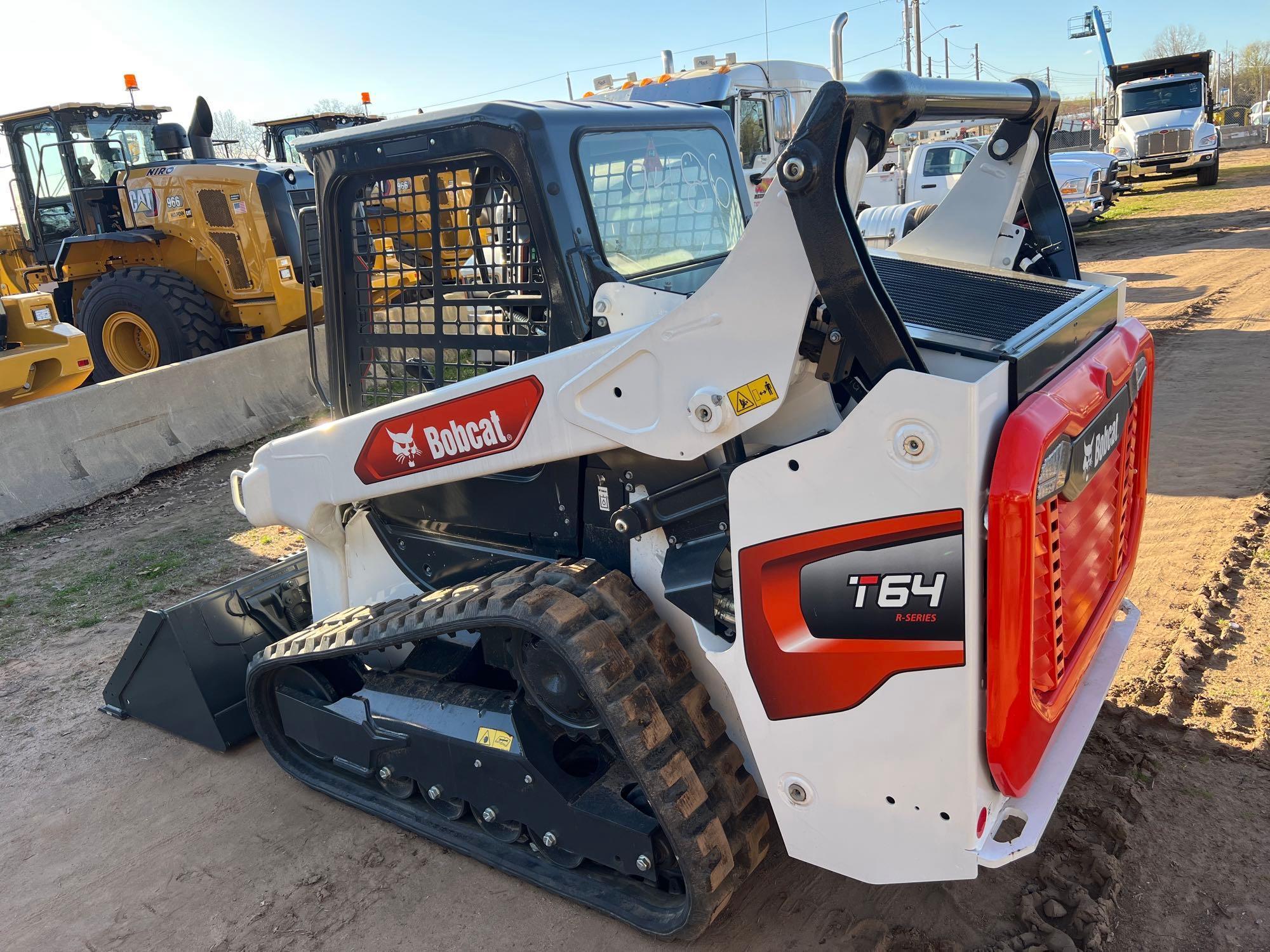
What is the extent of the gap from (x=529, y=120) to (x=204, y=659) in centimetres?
250

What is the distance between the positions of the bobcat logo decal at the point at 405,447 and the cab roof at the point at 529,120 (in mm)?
887

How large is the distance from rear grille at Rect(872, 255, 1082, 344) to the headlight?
0.30 meters

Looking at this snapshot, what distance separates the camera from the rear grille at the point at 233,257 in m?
9.54

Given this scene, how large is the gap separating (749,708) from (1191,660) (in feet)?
7.67

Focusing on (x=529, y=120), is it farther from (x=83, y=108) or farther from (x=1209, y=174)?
(x=1209, y=174)

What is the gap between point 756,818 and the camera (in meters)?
2.69

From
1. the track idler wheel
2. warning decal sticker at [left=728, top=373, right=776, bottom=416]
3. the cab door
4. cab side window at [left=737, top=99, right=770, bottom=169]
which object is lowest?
the track idler wheel

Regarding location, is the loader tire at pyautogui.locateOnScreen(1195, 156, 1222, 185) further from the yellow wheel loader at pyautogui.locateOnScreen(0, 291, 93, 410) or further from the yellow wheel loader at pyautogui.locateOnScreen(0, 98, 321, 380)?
the yellow wheel loader at pyautogui.locateOnScreen(0, 291, 93, 410)

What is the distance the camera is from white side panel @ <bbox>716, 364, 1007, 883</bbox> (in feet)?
6.43

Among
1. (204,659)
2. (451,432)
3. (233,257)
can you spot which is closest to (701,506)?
(451,432)

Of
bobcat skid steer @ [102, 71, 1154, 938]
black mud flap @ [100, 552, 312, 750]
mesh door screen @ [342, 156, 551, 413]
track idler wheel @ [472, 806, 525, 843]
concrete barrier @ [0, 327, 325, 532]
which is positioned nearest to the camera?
bobcat skid steer @ [102, 71, 1154, 938]

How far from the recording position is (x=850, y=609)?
7.11 feet

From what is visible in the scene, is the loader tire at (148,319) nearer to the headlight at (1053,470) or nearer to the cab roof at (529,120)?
the cab roof at (529,120)

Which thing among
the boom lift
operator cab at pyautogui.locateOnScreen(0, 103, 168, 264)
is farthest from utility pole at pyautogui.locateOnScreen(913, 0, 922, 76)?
operator cab at pyautogui.locateOnScreen(0, 103, 168, 264)
